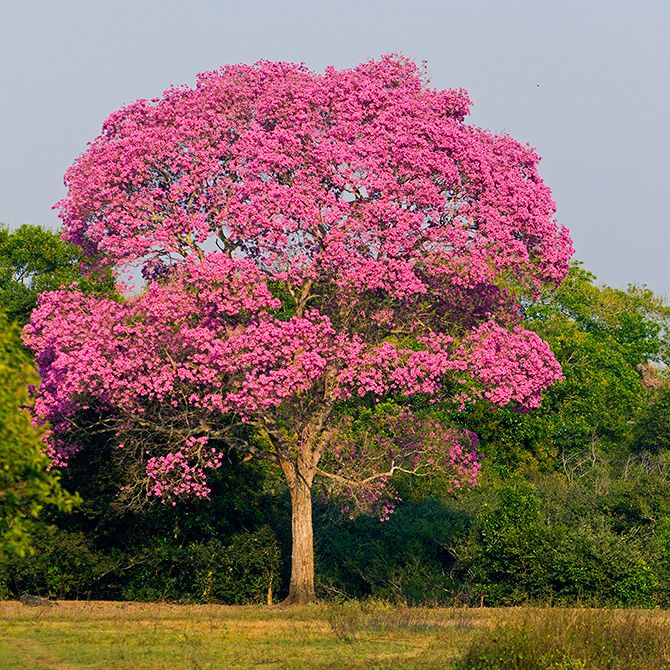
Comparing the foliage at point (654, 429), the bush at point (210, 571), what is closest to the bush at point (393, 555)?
the bush at point (210, 571)

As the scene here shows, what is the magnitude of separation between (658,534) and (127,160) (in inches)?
734

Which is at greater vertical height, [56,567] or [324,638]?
[56,567]

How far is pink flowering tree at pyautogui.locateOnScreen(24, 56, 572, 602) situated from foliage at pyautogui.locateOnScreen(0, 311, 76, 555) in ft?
46.6

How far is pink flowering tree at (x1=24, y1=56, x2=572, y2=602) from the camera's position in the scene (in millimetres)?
30719

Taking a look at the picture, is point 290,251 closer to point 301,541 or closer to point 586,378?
point 301,541

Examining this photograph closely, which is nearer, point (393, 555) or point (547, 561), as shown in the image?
point (547, 561)

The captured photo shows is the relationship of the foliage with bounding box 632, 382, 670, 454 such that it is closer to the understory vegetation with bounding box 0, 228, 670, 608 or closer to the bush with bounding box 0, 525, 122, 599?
the understory vegetation with bounding box 0, 228, 670, 608

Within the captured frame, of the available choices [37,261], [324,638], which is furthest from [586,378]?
[324,638]

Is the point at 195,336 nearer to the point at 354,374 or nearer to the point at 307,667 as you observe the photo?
the point at 354,374

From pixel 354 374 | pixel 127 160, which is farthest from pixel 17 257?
pixel 354 374

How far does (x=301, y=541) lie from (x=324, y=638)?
9.12m

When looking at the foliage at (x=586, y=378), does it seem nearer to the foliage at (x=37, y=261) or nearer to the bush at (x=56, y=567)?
the foliage at (x=37, y=261)

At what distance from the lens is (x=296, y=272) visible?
31938 mm

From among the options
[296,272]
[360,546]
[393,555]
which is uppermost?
[296,272]
